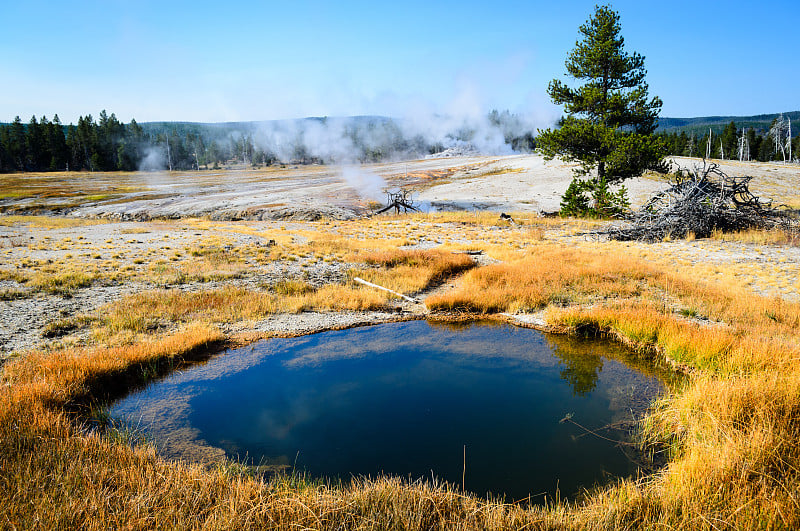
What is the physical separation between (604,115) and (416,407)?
82.9 feet

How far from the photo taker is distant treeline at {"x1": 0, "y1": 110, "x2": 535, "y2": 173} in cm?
9125

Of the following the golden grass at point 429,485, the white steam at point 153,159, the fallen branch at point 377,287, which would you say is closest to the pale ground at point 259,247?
the fallen branch at point 377,287

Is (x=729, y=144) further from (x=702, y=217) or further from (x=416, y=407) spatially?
(x=416, y=407)

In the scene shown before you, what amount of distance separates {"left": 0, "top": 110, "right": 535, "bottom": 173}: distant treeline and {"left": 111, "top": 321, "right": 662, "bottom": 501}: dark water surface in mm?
107104

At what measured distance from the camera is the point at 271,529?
366 centimetres

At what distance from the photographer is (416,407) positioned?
21.9 ft

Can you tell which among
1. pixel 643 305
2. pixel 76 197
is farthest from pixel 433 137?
pixel 643 305

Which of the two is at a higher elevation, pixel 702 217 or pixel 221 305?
pixel 702 217

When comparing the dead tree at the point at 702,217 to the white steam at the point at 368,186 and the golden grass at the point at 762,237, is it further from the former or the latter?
the white steam at the point at 368,186

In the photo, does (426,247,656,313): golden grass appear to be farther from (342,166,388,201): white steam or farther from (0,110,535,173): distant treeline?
(0,110,535,173): distant treeline

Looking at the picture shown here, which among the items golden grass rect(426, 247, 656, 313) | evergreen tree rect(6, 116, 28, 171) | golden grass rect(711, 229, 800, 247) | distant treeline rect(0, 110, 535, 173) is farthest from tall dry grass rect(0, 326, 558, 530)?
evergreen tree rect(6, 116, 28, 171)

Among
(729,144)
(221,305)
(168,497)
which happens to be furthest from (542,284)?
(729,144)

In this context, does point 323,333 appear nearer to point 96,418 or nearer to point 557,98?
point 96,418

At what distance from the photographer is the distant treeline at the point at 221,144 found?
91.2m
